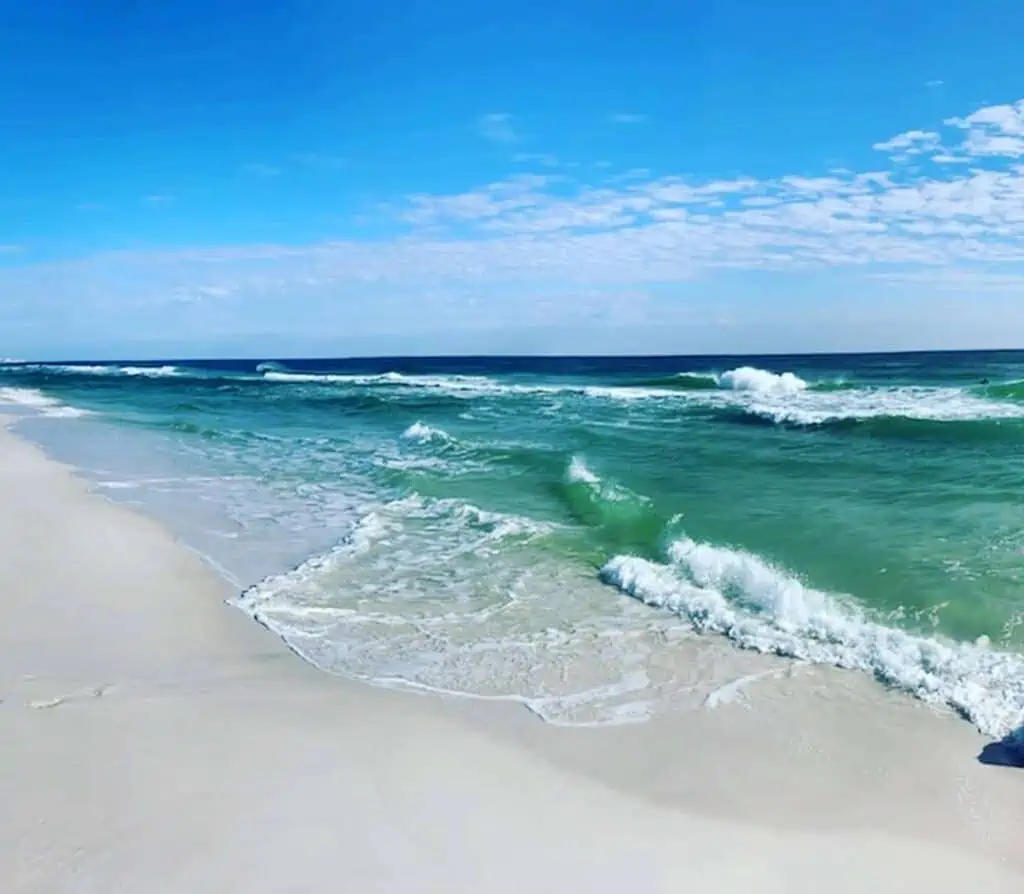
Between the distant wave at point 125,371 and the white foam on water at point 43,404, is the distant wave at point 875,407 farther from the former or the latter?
the distant wave at point 125,371

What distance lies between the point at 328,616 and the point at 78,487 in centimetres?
854

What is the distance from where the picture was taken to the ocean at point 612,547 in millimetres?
6250

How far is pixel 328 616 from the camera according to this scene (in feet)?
24.1

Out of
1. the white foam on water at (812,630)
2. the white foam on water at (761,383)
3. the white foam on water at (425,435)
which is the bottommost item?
the white foam on water at (812,630)

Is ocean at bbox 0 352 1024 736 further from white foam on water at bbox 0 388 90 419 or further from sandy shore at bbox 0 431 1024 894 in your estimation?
white foam on water at bbox 0 388 90 419

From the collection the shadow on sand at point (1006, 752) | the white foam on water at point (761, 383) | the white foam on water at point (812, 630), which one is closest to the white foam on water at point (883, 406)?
the white foam on water at point (761, 383)

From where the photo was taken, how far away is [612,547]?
9.99 m

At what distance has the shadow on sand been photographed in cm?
464

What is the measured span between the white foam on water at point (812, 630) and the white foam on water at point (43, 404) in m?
26.4

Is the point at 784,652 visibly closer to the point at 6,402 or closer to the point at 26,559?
the point at 26,559

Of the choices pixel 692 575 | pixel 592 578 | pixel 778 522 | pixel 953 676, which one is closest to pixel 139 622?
pixel 592 578

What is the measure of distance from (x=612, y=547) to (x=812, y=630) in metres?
3.45

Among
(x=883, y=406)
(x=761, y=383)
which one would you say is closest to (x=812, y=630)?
(x=883, y=406)

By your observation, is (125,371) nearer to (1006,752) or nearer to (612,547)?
(612,547)
